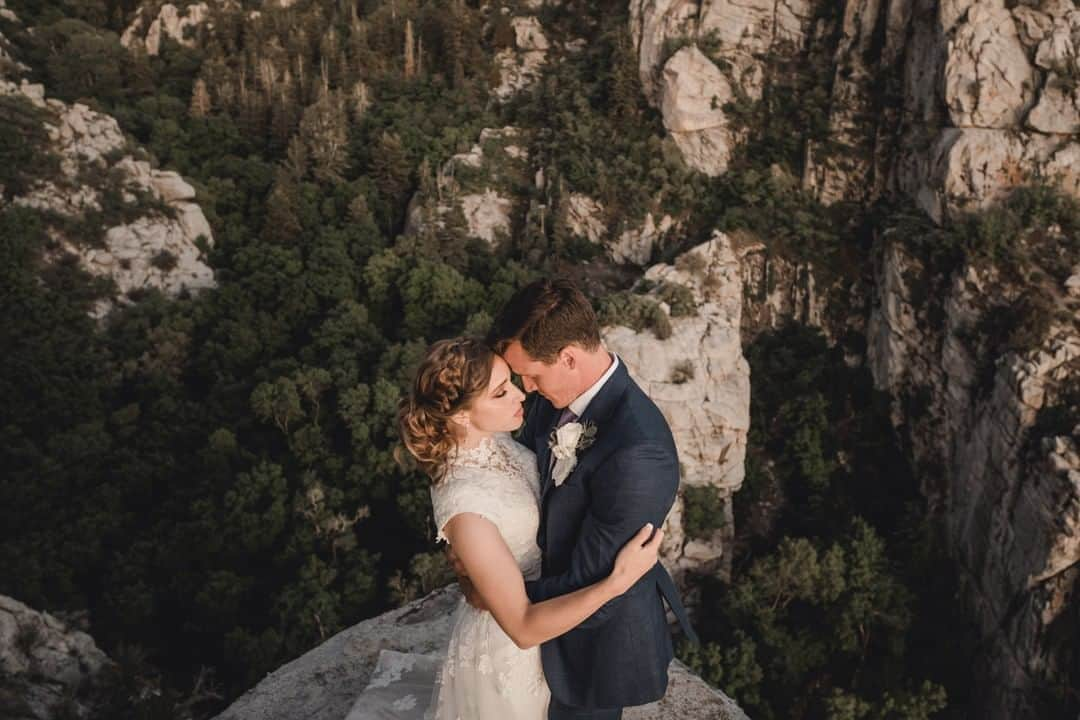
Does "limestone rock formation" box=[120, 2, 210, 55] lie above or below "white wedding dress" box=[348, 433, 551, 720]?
above

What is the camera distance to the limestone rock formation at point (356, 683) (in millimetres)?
6723

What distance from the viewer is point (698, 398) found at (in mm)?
26516

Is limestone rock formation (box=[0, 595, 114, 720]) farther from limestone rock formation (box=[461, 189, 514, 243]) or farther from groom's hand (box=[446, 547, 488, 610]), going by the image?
limestone rock formation (box=[461, 189, 514, 243])

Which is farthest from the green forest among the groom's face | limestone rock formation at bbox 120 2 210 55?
the groom's face

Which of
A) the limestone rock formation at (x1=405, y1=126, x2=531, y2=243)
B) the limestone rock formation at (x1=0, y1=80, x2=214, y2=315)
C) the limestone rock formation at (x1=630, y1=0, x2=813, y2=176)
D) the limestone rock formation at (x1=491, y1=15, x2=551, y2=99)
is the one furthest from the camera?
the limestone rock formation at (x1=491, y1=15, x2=551, y2=99)

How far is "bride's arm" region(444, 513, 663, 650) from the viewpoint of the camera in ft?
12.1

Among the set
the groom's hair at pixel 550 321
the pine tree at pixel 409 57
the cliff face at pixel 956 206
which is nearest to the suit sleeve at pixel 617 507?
the groom's hair at pixel 550 321

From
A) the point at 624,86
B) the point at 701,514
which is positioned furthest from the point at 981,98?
the point at 701,514

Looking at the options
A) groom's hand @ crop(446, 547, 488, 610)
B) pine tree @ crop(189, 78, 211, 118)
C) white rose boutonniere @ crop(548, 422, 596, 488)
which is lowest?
groom's hand @ crop(446, 547, 488, 610)

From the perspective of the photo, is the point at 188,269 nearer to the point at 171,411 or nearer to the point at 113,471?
the point at 171,411

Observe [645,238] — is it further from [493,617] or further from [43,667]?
[493,617]

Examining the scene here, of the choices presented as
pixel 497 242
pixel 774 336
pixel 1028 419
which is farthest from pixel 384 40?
pixel 1028 419

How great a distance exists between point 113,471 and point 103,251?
44.6 feet

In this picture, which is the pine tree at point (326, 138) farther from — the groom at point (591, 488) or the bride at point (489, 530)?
the groom at point (591, 488)
